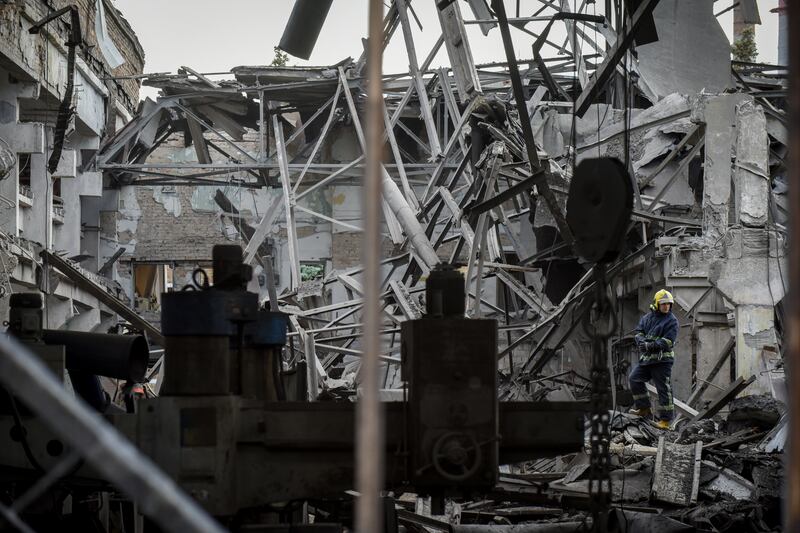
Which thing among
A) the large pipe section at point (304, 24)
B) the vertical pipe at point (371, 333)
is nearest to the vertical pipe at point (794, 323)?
the vertical pipe at point (371, 333)

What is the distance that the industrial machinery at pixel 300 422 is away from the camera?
577 centimetres

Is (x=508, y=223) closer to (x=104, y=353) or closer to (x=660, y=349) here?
(x=660, y=349)

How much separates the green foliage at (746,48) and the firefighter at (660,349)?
969 inches

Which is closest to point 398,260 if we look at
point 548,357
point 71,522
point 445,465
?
point 548,357

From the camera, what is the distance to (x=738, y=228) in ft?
49.9

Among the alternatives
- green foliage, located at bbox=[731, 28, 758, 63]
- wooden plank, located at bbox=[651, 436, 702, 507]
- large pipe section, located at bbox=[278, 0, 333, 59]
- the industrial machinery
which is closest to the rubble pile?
wooden plank, located at bbox=[651, 436, 702, 507]

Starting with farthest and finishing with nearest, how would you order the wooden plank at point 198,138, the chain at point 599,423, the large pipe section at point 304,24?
the wooden plank at point 198,138 < the large pipe section at point 304,24 < the chain at point 599,423

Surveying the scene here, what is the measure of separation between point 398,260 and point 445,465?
12732 mm

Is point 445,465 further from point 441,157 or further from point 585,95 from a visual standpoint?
point 441,157

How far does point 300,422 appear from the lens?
5996 millimetres

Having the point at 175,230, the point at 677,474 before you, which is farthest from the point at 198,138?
the point at 677,474

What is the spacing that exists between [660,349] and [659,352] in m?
0.04

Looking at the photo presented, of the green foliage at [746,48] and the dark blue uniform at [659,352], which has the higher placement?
the green foliage at [746,48]

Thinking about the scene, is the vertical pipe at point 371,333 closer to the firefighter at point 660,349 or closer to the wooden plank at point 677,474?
the wooden plank at point 677,474
